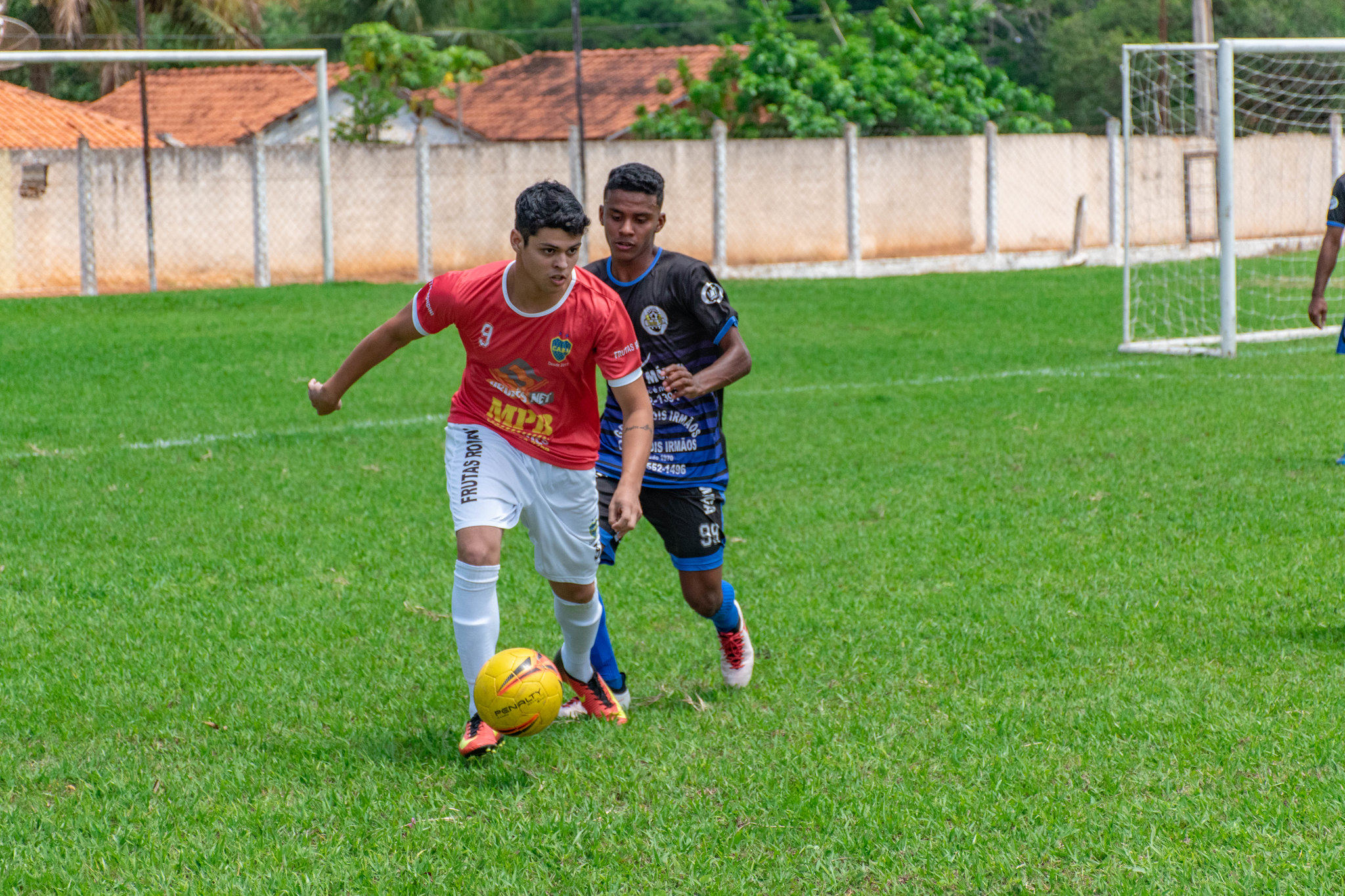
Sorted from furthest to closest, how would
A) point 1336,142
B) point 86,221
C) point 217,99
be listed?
point 217,99 → point 1336,142 → point 86,221

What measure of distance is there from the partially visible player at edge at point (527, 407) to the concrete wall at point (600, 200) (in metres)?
17.9

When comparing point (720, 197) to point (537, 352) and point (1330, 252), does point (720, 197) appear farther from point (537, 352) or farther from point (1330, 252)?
point (537, 352)

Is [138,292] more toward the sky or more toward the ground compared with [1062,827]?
more toward the sky

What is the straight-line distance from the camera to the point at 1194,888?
11.8ft

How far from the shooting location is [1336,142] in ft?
97.6

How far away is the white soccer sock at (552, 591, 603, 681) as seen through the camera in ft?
16.5

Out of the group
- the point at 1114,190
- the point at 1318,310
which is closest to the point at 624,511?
the point at 1318,310

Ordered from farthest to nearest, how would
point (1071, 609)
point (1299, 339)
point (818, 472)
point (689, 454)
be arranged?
point (1299, 339), point (818, 472), point (1071, 609), point (689, 454)

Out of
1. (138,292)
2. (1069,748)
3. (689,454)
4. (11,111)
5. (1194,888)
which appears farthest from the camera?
(11,111)

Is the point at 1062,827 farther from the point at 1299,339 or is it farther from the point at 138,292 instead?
the point at 138,292

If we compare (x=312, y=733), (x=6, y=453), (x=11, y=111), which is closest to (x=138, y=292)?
(x=11, y=111)

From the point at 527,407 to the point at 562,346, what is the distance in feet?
0.82

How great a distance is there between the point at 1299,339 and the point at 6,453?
42.3ft

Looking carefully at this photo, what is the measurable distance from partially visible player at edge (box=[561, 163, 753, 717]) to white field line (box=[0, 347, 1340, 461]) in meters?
6.43
